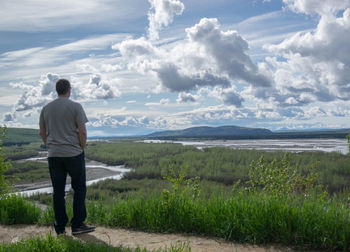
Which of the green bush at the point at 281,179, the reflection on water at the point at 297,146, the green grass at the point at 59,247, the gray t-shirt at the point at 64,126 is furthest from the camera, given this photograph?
the reflection on water at the point at 297,146

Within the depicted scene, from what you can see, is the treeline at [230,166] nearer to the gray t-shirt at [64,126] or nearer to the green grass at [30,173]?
the green grass at [30,173]

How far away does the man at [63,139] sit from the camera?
5.73 m

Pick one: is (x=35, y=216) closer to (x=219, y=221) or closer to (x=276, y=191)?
(x=219, y=221)

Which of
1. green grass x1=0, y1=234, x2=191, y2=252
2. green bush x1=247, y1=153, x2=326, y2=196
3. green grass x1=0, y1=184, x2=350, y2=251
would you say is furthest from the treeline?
green grass x1=0, y1=234, x2=191, y2=252

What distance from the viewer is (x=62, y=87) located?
5875 millimetres

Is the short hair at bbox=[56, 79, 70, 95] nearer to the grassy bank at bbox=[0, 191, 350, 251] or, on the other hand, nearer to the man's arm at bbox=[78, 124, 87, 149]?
the man's arm at bbox=[78, 124, 87, 149]

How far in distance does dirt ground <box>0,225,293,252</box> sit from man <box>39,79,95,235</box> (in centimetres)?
62

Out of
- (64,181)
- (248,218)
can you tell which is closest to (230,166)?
(248,218)

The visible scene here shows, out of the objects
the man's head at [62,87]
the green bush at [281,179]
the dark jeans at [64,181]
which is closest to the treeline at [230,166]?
the green bush at [281,179]

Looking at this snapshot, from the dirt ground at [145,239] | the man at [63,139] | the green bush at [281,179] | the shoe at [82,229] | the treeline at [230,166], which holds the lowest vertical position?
the treeline at [230,166]

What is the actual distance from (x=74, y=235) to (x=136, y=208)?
1289 mm

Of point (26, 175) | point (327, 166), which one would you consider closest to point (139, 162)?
point (26, 175)

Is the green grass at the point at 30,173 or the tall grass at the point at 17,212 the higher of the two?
the tall grass at the point at 17,212

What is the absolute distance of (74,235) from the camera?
599 cm
